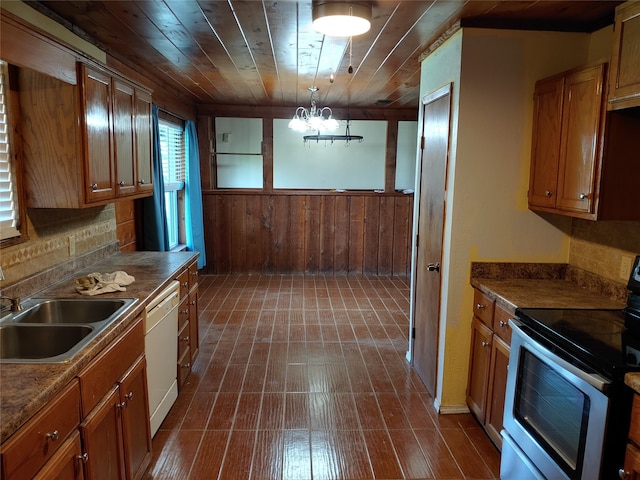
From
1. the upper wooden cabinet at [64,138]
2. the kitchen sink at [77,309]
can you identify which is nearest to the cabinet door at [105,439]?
the kitchen sink at [77,309]

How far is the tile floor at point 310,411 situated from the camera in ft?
7.61

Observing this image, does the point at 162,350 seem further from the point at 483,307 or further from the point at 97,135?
the point at 483,307

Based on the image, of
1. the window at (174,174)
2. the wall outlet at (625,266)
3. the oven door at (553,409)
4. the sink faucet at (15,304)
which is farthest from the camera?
the window at (174,174)

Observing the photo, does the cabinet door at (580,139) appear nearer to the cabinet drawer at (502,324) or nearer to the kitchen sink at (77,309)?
the cabinet drawer at (502,324)

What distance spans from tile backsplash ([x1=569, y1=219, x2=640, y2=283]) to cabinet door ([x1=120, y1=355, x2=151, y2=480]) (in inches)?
97.6

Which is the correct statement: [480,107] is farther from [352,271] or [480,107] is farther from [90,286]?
[352,271]

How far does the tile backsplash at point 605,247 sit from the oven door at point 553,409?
719 mm

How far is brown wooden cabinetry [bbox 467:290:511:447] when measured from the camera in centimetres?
232

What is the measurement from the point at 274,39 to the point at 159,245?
213cm

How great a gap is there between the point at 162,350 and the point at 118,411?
0.72m

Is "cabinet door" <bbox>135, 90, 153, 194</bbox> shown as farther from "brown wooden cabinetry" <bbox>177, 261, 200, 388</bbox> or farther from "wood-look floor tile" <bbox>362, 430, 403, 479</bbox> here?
"wood-look floor tile" <bbox>362, 430, 403, 479</bbox>

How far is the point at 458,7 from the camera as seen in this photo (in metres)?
2.24

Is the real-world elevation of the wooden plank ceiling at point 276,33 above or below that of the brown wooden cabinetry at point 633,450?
above

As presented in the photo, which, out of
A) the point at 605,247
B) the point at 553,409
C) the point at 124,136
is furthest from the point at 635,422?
the point at 124,136
